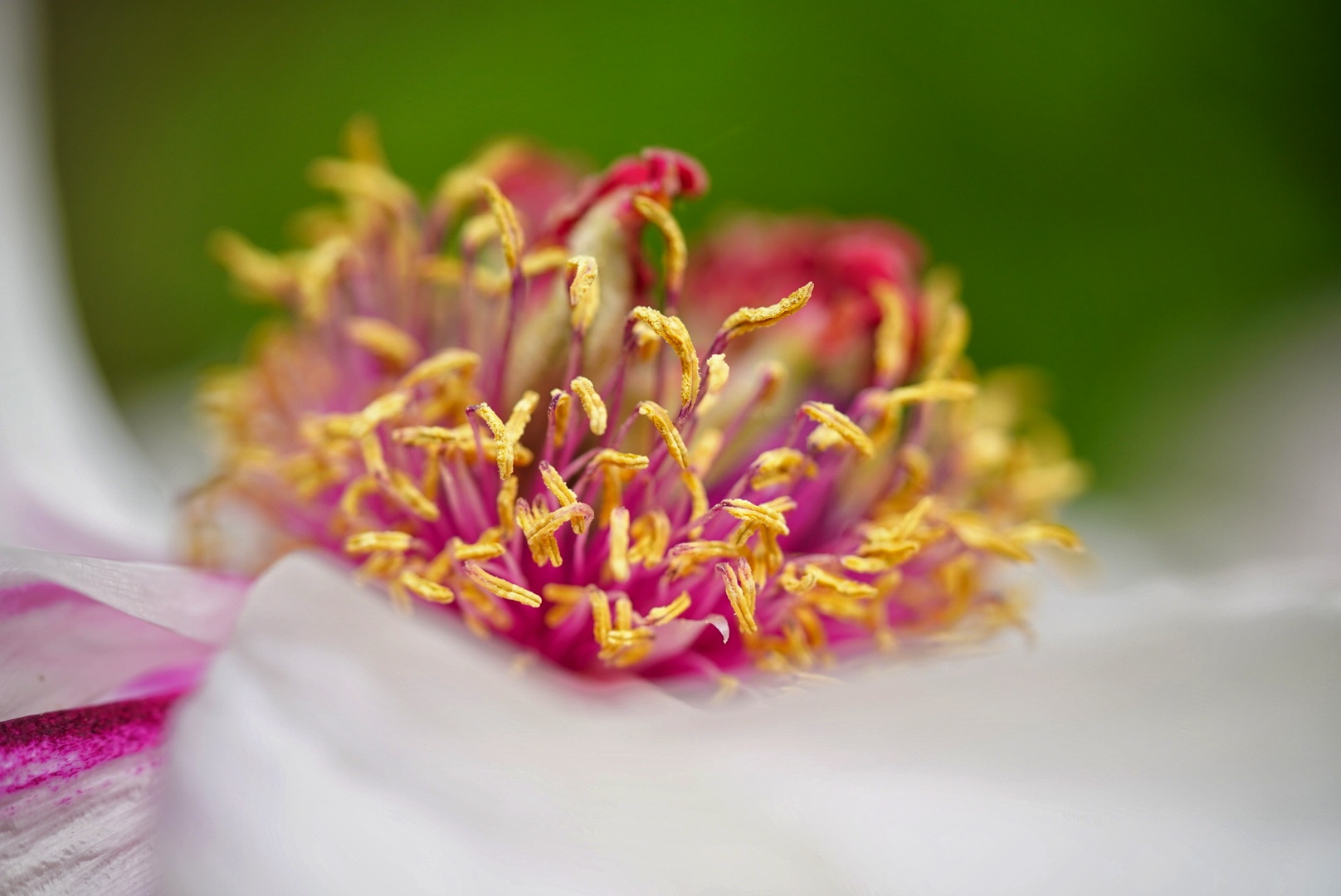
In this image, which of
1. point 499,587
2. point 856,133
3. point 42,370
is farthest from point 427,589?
point 856,133

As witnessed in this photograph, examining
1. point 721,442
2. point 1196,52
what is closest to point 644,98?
point 1196,52

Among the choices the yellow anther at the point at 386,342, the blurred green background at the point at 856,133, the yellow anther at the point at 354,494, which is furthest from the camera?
the blurred green background at the point at 856,133

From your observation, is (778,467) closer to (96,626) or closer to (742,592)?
(742,592)

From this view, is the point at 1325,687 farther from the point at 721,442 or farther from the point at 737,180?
the point at 737,180

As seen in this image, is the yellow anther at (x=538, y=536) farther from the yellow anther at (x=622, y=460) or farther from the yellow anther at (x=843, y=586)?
the yellow anther at (x=843, y=586)

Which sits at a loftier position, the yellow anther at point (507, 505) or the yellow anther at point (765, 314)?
the yellow anther at point (765, 314)

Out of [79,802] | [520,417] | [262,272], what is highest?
[262,272]

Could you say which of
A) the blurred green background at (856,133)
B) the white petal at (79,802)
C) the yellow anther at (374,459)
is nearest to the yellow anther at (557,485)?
the yellow anther at (374,459)
